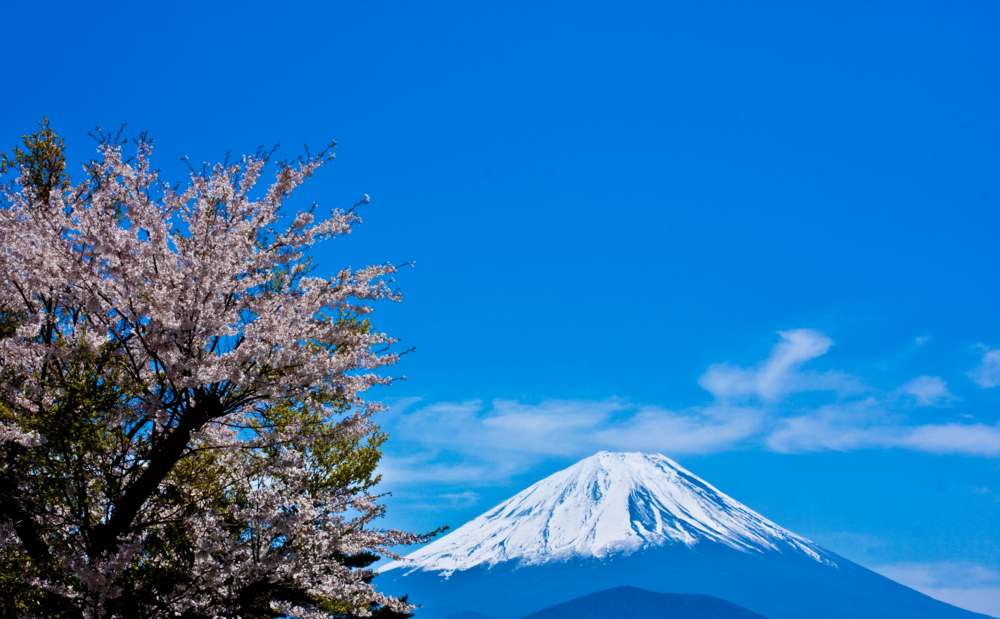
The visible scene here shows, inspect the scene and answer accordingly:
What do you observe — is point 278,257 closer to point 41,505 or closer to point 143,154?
point 143,154

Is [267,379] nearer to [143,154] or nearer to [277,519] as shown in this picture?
[277,519]

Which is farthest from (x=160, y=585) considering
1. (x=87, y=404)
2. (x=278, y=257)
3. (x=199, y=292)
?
(x=278, y=257)

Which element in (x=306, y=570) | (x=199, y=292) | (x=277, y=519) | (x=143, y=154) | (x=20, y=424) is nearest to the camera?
(x=20, y=424)

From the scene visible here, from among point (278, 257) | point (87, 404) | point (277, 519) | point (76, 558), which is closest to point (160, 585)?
point (76, 558)

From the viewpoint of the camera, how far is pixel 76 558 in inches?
283

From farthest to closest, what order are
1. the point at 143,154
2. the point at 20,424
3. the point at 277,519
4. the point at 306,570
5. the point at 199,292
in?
the point at 306,570, the point at 143,154, the point at 277,519, the point at 199,292, the point at 20,424

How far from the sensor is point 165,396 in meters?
8.21

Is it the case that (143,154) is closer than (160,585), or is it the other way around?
(160,585)

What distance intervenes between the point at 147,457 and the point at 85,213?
317 centimetres

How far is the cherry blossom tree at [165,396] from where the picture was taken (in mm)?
7383

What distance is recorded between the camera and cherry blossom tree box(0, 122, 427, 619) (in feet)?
24.2

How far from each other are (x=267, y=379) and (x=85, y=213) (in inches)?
121

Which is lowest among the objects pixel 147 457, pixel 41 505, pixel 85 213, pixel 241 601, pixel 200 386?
pixel 241 601

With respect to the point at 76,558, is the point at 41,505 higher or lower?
higher
